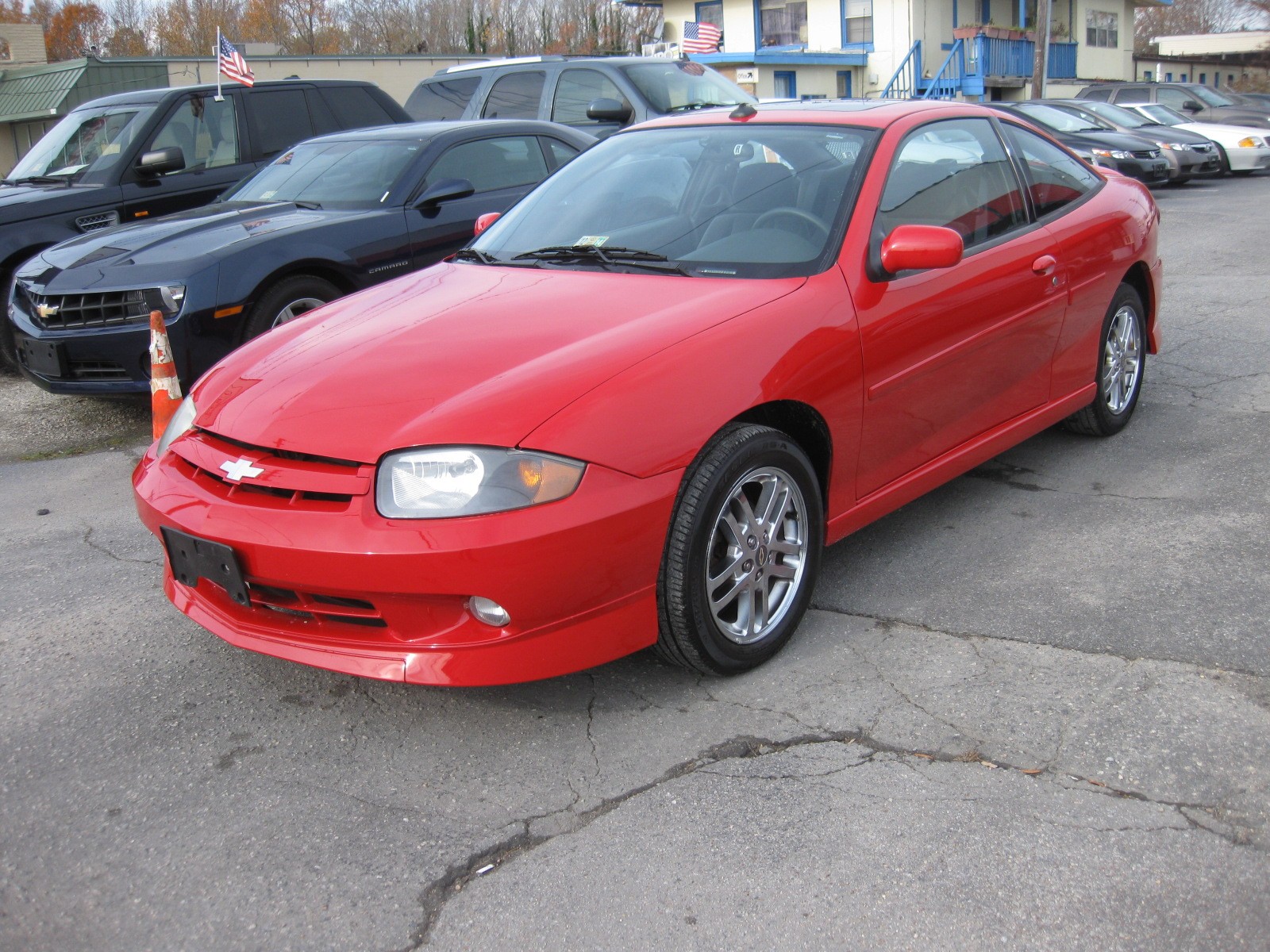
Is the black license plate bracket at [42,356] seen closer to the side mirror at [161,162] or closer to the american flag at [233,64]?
the side mirror at [161,162]

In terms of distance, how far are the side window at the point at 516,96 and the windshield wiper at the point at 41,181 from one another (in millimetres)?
4184

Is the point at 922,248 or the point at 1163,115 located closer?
the point at 922,248

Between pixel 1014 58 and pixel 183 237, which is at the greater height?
pixel 1014 58

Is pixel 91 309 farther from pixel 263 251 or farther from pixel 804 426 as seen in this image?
pixel 804 426

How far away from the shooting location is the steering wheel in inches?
149

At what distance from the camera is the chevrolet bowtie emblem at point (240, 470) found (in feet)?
10.1

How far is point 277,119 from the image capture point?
9.06 m

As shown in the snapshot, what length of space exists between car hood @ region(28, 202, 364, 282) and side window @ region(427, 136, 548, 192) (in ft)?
2.62

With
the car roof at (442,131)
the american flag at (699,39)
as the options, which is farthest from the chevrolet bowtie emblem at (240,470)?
the american flag at (699,39)

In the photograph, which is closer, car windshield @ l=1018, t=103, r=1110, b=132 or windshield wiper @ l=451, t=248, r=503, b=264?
windshield wiper @ l=451, t=248, r=503, b=264

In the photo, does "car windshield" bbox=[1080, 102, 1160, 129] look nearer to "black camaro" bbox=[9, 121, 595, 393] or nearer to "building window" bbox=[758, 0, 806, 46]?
"black camaro" bbox=[9, 121, 595, 393]

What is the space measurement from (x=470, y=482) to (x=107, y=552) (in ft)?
7.93

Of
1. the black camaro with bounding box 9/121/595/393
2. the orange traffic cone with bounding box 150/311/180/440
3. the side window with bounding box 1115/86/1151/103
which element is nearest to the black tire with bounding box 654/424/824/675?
the orange traffic cone with bounding box 150/311/180/440

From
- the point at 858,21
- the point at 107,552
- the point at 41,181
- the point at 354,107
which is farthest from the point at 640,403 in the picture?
the point at 858,21
